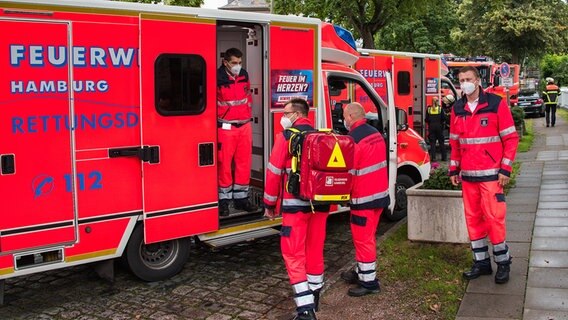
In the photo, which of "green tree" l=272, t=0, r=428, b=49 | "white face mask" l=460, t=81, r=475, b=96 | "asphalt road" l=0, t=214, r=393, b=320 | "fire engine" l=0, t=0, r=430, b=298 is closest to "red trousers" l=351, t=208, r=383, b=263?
"asphalt road" l=0, t=214, r=393, b=320

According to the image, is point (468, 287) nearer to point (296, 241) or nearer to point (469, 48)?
point (296, 241)

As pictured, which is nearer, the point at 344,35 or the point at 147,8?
the point at 147,8

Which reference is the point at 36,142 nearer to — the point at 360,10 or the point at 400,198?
the point at 400,198

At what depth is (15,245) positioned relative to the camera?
16.1ft

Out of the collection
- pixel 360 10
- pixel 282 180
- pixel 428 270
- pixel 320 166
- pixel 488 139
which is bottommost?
pixel 428 270

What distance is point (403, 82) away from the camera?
14.0 metres

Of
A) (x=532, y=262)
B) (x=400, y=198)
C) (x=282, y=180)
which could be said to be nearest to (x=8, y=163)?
(x=282, y=180)

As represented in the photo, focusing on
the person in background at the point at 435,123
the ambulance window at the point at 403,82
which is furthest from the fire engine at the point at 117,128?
the person in background at the point at 435,123

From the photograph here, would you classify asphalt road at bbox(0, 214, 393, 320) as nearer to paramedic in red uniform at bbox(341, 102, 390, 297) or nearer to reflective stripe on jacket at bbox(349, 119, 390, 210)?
paramedic in red uniform at bbox(341, 102, 390, 297)

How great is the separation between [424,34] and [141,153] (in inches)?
1255

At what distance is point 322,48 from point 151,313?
3.69 metres

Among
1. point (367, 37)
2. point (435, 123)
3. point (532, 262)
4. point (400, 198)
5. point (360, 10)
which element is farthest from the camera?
point (367, 37)

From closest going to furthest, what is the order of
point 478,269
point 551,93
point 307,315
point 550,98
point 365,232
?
1. point 307,315
2. point 365,232
3. point 478,269
4. point 551,93
5. point 550,98

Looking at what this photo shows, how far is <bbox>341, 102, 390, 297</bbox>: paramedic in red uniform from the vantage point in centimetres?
524
